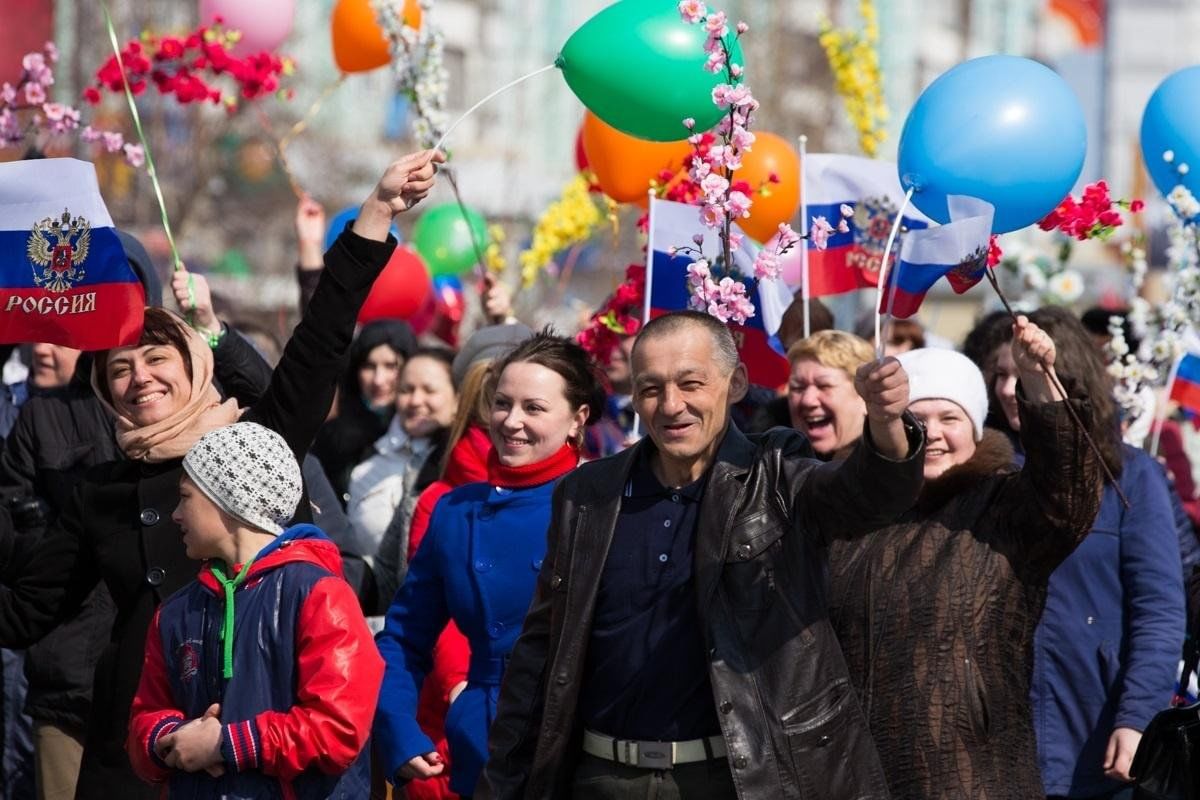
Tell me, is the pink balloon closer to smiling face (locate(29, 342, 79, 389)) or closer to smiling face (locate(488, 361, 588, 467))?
smiling face (locate(29, 342, 79, 389))

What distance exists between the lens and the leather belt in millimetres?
3996

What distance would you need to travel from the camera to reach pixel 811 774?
12.9 ft

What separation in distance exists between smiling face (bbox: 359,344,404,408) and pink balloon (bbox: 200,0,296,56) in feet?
7.97

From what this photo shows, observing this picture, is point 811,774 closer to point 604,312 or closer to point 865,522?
point 865,522

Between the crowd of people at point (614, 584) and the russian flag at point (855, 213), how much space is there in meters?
0.82

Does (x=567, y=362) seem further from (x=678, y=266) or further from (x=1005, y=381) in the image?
(x=1005, y=381)

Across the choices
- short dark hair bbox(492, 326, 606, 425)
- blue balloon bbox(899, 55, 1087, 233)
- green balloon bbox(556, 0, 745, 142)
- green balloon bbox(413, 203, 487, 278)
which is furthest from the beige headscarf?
green balloon bbox(413, 203, 487, 278)

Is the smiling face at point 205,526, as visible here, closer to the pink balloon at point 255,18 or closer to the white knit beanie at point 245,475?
the white knit beanie at point 245,475

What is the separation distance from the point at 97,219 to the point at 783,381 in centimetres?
264

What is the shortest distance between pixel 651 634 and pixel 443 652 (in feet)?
5.40

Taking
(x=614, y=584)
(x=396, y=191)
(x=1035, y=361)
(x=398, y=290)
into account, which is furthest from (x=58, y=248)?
(x=398, y=290)

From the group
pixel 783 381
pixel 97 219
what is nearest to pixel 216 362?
pixel 97 219

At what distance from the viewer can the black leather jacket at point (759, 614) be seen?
3.88m

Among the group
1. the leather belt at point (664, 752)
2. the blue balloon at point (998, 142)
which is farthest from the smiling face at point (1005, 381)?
the leather belt at point (664, 752)
